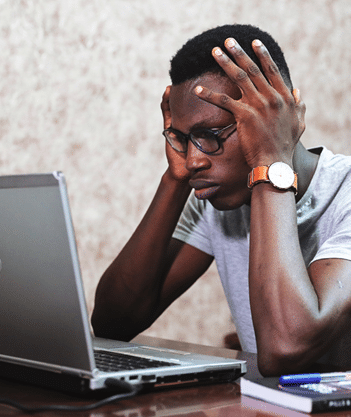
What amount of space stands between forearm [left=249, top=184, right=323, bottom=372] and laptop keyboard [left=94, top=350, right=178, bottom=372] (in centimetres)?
19

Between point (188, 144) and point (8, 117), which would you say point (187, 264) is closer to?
point (188, 144)

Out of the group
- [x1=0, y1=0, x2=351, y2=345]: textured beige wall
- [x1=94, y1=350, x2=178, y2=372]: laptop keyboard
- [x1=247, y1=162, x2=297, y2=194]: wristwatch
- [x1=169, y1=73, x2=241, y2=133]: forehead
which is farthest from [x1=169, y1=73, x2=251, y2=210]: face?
[x1=0, y1=0, x2=351, y2=345]: textured beige wall

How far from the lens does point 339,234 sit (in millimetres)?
994

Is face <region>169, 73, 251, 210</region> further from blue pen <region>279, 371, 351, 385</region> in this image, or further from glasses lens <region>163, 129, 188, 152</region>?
blue pen <region>279, 371, 351, 385</region>

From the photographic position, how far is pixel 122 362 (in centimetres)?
75

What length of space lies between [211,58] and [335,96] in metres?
1.32

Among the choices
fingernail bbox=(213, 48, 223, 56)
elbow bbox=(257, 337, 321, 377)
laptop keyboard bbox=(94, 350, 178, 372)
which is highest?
fingernail bbox=(213, 48, 223, 56)

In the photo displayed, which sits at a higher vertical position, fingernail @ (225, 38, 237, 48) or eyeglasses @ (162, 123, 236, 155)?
fingernail @ (225, 38, 237, 48)

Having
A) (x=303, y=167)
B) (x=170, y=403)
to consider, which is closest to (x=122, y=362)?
(x=170, y=403)

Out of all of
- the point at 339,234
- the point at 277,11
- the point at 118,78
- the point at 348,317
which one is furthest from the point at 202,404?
the point at 277,11

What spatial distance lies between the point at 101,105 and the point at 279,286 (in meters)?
1.18

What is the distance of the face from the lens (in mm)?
1068

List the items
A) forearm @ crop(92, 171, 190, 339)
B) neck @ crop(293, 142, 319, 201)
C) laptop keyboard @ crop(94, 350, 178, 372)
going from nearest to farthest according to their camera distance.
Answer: laptop keyboard @ crop(94, 350, 178, 372), neck @ crop(293, 142, 319, 201), forearm @ crop(92, 171, 190, 339)

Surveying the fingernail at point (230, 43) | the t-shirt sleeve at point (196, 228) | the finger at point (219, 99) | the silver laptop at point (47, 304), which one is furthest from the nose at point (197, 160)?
the silver laptop at point (47, 304)
